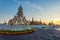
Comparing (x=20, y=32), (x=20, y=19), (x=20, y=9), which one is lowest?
(x=20, y=32)

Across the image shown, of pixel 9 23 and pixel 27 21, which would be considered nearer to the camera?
pixel 27 21

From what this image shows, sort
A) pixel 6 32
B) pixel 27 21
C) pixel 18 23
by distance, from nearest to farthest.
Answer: pixel 6 32 < pixel 27 21 < pixel 18 23

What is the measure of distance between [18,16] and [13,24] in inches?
356

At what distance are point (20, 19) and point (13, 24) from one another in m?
9.70

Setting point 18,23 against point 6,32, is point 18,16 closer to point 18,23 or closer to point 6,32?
point 18,23

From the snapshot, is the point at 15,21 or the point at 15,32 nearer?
the point at 15,32

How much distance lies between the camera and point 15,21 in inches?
4412

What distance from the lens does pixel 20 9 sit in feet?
369

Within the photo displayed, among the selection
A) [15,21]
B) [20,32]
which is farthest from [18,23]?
[20,32]

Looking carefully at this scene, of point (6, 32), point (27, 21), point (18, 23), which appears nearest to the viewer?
point (6, 32)

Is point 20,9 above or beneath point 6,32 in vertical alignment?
above

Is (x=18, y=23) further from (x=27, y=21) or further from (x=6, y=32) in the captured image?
(x=6, y=32)

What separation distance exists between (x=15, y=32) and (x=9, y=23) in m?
64.1

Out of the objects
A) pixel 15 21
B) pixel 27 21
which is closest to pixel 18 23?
pixel 15 21
